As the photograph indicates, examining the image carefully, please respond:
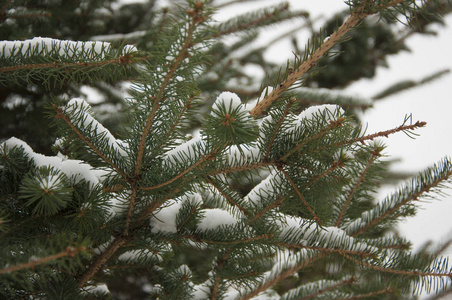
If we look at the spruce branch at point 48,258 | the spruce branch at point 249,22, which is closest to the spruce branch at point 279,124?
the spruce branch at point 48,258

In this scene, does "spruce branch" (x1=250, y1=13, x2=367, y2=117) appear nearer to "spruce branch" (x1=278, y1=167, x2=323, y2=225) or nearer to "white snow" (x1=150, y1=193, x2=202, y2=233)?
"spruce branch" (x1=278, y1=167, x2=323, y2=225)

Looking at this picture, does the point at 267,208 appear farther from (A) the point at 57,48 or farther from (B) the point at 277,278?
(A) the point at 57,48

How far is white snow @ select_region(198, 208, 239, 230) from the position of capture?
3.71 feet

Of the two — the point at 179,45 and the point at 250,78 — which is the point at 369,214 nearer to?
the point at 179,45

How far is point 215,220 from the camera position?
3.78 feet

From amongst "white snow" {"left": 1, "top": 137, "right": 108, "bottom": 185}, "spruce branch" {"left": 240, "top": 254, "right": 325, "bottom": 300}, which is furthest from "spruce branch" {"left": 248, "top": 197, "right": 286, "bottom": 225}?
"white snow" {"left": 1, "top": 137, "right": 108, "bottom": 185}

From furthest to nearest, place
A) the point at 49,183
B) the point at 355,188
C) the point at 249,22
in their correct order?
the point at 249,22
the point at 355,188
the point at 49,183

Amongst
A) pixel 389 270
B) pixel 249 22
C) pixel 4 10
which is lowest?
pixel 389 270

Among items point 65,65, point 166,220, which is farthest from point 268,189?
point 65,65

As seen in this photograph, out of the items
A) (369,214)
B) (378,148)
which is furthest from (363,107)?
(378,148)

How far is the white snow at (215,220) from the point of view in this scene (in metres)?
1.13

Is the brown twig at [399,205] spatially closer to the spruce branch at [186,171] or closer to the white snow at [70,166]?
the spruce branch at [186,171]

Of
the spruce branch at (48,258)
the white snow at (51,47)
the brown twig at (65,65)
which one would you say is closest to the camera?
the spruce branch at (48,258)

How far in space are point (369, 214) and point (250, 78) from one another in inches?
89.8
